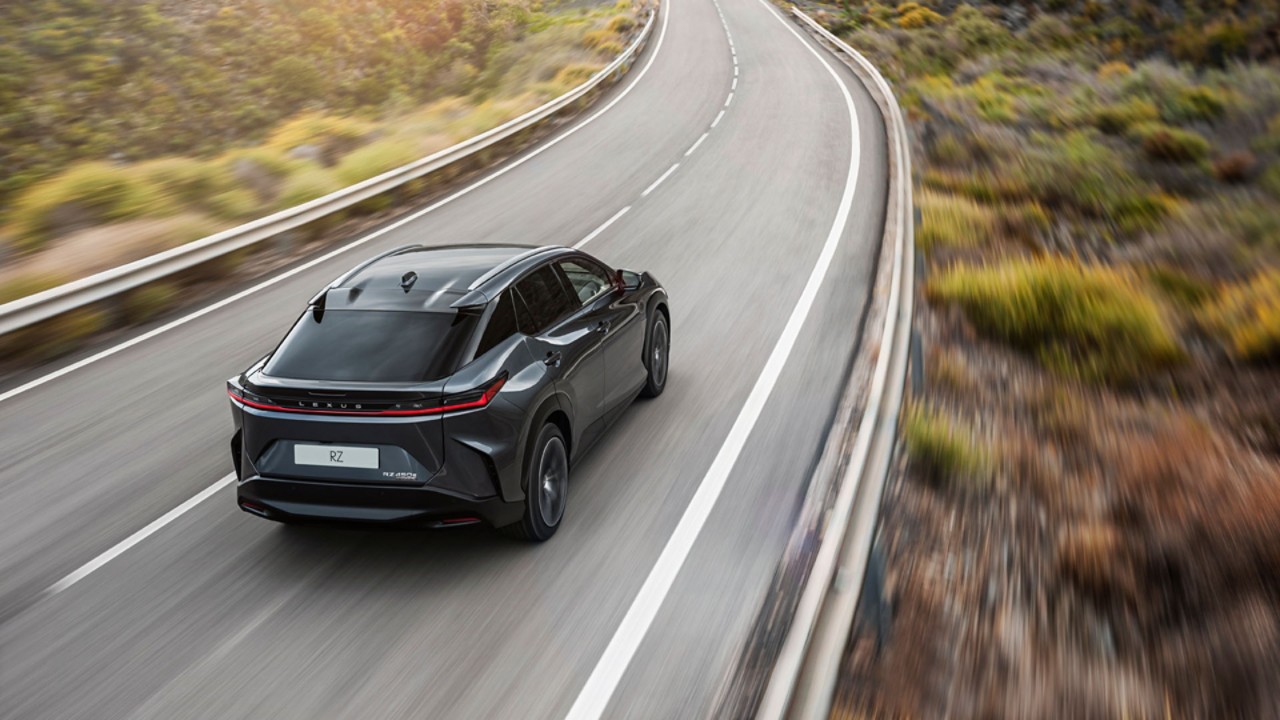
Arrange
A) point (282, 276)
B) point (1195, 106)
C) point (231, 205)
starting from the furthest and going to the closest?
point (1195, 106), point (231, 205), point (282, 276)

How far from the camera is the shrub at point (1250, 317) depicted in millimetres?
9367

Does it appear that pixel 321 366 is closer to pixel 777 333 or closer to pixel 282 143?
pixel 777 333

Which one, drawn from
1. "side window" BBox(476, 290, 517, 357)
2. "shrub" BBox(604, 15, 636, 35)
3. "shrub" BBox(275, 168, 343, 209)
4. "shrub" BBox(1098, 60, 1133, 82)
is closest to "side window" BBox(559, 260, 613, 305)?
"side window" BBox(476, 290, 517, 357)

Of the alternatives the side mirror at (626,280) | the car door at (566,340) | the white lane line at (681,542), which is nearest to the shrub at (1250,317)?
the white lane line at (681,542)

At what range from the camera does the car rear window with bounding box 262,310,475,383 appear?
211 inches

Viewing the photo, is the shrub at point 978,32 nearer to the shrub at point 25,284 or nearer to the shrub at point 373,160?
the shrub at point 373,160

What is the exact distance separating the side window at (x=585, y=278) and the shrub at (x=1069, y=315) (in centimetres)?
448

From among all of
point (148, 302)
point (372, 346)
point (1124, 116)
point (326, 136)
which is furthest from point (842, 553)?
point (1124, 116)

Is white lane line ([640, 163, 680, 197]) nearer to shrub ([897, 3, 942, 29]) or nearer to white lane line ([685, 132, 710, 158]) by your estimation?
white lane line ([685, 132, 710, 158])

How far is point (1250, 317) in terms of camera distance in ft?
32.5

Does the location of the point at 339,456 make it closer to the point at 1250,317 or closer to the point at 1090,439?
the point at 1090,439

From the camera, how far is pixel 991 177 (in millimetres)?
16797

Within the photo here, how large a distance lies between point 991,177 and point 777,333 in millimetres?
8713

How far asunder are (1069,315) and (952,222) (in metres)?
3.95
